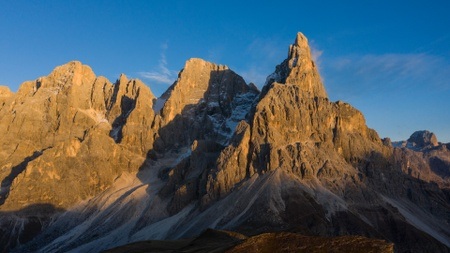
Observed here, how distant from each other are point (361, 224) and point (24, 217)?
136 m

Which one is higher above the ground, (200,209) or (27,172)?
(27,172)

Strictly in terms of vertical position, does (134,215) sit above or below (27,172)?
below

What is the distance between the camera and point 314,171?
17225 centimetres

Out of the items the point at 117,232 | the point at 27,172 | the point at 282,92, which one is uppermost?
the point at 282,92

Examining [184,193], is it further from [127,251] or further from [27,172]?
[127,251]

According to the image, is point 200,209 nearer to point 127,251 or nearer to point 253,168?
point 253,168

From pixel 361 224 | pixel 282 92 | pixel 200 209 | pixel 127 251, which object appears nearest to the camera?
pixel 127 251

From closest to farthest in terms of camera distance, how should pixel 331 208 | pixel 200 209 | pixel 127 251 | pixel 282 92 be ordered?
pixel 127 251 → pixel 331 208 → pixel 200 209 → pixel 282 92

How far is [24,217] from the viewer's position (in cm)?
18912

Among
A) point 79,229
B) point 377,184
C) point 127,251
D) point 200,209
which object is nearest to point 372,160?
point 377,184

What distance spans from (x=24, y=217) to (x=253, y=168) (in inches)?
3901

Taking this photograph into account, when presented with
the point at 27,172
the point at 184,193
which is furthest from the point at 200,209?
the point at 27,172

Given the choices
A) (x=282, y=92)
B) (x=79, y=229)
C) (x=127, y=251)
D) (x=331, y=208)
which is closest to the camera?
(x=127, y=251)

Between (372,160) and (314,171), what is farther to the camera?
(372,160)
